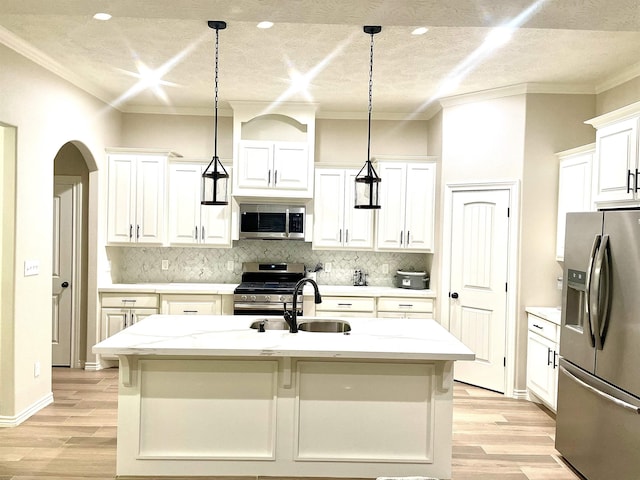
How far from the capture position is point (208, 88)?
512 cm

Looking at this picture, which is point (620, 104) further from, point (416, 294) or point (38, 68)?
point (38, 68)

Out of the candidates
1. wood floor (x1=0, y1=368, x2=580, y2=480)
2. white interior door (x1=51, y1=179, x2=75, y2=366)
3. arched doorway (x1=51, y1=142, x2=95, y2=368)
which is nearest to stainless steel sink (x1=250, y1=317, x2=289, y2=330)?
wood floor (x1=0, y1=368, x2=580, y2=480)

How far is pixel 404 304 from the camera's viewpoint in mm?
5504

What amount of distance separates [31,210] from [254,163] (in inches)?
88.7

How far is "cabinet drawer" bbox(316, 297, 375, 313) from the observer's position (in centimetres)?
550

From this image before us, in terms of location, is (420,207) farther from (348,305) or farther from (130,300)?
(130,300)

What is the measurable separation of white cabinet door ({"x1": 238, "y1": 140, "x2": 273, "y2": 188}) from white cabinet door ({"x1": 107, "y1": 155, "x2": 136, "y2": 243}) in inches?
46.7

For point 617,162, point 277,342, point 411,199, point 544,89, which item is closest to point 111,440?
point 277,342

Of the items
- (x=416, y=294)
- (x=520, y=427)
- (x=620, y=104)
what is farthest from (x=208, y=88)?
(x=520, y=427)

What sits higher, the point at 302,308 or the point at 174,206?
the point at 174,206

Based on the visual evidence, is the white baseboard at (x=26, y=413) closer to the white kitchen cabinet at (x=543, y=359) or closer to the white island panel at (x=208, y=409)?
the white island panel at (x=208, y=409)

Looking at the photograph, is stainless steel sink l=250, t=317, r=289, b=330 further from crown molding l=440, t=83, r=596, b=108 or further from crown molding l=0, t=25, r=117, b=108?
crown molding l=440, t=83, r=596, b=108

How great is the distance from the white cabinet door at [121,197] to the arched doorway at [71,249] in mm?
240

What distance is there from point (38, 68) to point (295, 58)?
6.87 ft
